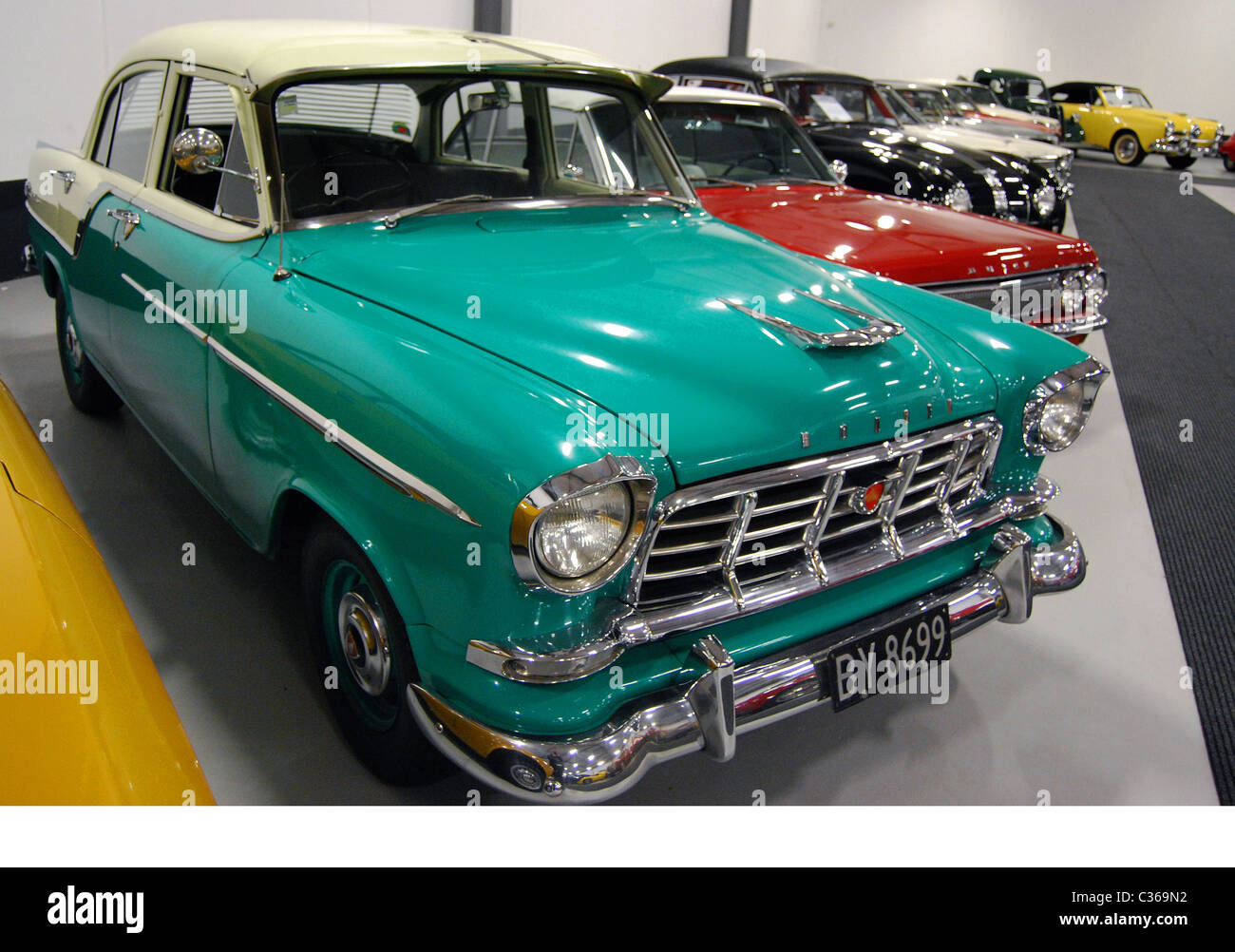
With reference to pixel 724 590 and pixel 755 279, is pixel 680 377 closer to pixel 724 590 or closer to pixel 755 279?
pixel 724 590

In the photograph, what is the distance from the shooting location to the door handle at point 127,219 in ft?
9.02

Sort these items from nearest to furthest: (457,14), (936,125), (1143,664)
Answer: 1. (1143,664)
2. (936,125)
3. (457,14)

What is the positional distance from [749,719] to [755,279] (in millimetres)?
1078

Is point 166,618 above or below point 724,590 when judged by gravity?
below

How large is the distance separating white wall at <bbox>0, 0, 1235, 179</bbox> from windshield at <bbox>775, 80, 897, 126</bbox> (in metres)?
3.23

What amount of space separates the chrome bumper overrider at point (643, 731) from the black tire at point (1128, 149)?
1815 centimetres

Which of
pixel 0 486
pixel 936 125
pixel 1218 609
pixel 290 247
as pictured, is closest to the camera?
pixel 0 486

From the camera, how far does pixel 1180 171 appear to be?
16.7 m

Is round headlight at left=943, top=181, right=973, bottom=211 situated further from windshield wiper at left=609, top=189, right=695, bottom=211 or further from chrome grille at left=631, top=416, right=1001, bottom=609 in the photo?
chrome grille at left=631, top=416, right=1001, bottom=609

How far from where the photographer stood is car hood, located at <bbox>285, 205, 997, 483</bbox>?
1.65 m

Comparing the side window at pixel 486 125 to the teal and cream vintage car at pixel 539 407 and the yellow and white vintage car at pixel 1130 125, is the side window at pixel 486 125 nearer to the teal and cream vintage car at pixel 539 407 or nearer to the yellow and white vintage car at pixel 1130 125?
→ the teal and cream vintage car at pixel 539 407

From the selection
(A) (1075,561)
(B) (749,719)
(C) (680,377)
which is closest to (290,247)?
(C) (680,377)

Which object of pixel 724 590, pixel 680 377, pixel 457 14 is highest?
pixel 457 14

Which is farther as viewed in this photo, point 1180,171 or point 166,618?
point 1180,171
